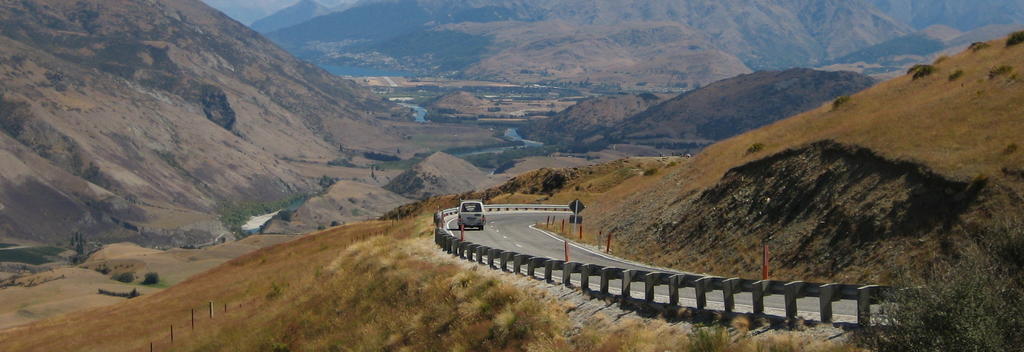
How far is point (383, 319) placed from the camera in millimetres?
27281

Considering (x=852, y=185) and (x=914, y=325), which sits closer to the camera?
(x=914, y=325)

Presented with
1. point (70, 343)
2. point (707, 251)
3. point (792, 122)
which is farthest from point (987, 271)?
point (70, 343)

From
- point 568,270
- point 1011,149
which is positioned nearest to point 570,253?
point 568,270

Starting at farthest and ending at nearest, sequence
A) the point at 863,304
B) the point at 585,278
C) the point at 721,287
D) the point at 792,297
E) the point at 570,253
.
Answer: the point at 570,253 → the point at 585,278 → the point at 721,287 → the point at 792,297 → the point at 863,304

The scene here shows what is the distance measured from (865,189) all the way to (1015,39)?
1870cm

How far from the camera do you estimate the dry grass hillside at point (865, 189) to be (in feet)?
90.7

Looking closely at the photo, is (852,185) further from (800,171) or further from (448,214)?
(448,214)

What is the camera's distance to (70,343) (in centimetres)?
4756

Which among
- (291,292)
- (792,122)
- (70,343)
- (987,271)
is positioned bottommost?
(70,343)

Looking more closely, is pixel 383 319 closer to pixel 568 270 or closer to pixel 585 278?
pixel 568 270

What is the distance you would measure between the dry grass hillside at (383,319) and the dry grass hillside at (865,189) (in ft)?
21.5

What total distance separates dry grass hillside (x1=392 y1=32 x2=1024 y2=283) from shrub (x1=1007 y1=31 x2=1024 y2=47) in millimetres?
918

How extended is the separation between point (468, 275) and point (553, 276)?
8.52 ft

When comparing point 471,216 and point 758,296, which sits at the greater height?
point 758,296
